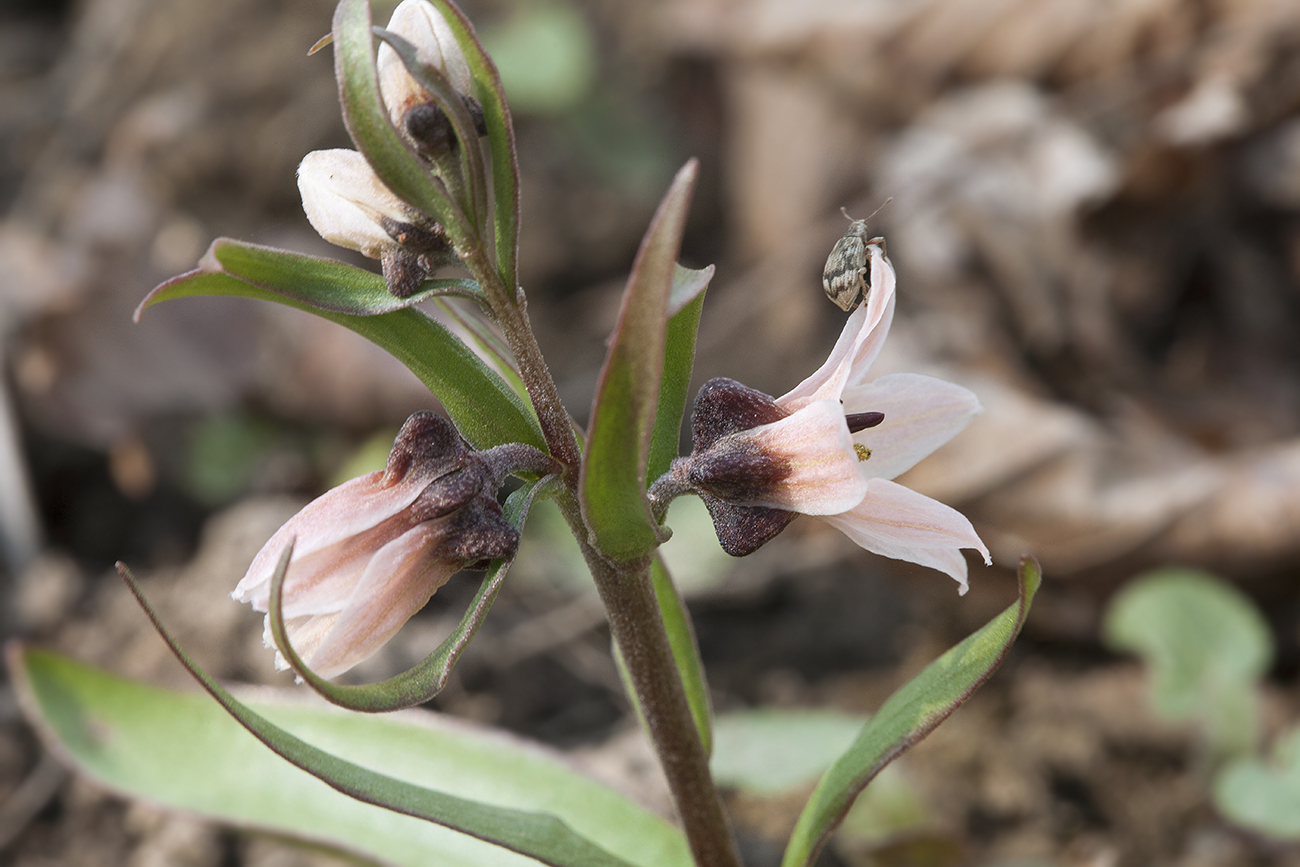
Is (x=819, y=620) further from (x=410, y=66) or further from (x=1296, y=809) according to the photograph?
(x=410, y=66)

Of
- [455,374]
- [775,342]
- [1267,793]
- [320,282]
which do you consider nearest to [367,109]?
[320,282]

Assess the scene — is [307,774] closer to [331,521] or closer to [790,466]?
[331,521]

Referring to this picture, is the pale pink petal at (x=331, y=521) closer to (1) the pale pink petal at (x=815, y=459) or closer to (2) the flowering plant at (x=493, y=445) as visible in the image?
(2) the flowering plant at (x=493, y=445)

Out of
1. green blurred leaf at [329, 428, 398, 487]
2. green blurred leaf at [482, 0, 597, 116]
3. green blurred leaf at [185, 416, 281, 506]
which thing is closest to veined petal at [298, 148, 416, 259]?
green blurred leaf at [329, 428, 398, 487]

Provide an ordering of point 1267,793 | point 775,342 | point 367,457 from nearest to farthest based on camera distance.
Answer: point 1267,793 → point 367,457 → point 775,342

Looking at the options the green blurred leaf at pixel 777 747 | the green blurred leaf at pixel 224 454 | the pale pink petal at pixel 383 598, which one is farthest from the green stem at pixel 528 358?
the green blurred leaf at pixel 224 454
